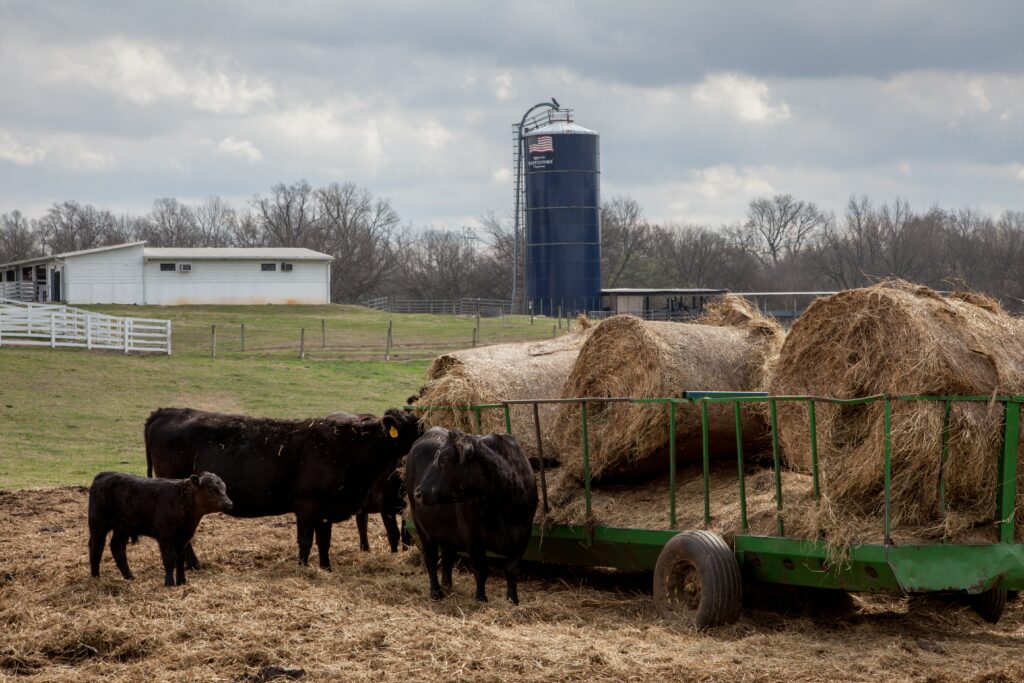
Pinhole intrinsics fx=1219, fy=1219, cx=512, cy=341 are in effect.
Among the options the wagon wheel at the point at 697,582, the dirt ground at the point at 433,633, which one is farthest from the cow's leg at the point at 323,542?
the wagon wheel at the point at 697,582

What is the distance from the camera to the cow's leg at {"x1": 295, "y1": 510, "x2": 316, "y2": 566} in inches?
416

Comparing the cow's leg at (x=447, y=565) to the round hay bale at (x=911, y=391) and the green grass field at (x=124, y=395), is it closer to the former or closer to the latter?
the round hay bale at (x=911, y=391)

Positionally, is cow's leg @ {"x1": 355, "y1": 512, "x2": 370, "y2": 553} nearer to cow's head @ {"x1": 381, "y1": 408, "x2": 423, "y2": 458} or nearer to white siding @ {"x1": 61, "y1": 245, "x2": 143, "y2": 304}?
cow's head @ {"x1": 381, "y1": 408, "x2": 423, "y2": 458}

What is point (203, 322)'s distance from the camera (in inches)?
1864

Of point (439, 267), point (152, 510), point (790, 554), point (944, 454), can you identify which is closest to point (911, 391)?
point (944, 454)

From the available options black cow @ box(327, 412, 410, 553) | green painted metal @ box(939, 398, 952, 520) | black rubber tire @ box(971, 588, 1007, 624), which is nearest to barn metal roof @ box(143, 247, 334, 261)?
black cow @ box(327, 412, 410, 553)

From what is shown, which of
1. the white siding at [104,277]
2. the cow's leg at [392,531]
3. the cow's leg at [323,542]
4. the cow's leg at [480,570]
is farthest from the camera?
the white siding at [104,277]

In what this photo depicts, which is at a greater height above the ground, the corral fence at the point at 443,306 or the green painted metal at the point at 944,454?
the corral fence at the point at 443,306

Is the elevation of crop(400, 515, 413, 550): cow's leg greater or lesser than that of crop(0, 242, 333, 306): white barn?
lesser

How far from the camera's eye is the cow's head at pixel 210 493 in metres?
9.52

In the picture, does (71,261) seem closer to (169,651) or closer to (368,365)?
(368,365)

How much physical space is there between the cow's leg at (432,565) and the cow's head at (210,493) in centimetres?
156

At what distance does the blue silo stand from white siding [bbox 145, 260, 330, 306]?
10722mm

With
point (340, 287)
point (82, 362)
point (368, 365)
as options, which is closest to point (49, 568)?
point (82, 362)
